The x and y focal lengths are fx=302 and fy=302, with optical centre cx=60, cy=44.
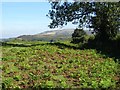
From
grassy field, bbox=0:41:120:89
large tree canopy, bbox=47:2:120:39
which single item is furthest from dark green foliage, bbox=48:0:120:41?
grassy field, bbox=0:41:120:89

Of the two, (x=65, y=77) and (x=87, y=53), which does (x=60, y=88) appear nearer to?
(x=65, y=77)

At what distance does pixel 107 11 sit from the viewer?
30.8 metres

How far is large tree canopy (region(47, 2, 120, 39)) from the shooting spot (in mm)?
30953

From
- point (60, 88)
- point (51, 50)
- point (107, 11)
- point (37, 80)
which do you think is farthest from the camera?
point (107, 11)

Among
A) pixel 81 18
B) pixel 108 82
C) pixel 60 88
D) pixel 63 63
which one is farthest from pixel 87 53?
pixel 60 88

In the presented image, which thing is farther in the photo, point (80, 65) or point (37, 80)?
point (80, 65)

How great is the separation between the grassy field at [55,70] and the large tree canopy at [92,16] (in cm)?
A: 790

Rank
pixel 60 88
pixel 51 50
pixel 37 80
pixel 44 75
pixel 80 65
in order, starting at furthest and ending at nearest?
1. pixel 51 50
2. pixel 80 65
3. pixel 44 75
4. pixel 37 80
5. pixel 60 88

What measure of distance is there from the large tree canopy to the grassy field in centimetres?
790

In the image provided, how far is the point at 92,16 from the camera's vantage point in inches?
1309

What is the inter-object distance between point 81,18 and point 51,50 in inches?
375

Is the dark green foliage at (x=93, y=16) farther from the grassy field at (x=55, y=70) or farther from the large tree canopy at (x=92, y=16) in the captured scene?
Answer: the grassy field at (x=55, y=70)

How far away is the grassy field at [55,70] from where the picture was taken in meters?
14.4

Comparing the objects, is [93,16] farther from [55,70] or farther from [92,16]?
[55,70]
